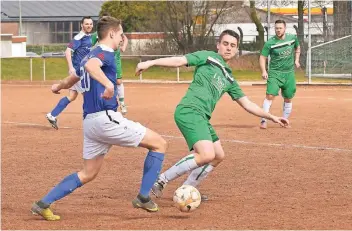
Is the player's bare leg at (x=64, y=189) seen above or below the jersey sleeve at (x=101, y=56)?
below

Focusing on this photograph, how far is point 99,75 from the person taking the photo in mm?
7910

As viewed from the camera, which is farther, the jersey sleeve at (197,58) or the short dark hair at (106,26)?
the jersey sleeve at (197,58)

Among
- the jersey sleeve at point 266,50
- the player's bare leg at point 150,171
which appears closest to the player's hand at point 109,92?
the player's bare leg at point 150,171

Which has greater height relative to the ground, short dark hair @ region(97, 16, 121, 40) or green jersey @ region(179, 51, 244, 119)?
short dark hair @ region(97, 16, 121, 40)

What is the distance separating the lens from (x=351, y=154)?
12.9 metres

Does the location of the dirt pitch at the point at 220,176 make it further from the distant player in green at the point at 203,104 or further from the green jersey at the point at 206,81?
the green jersey at the point at 206,81

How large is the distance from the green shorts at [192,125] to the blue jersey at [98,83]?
838 mm

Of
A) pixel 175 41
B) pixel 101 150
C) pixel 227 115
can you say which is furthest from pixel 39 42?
pixel 101 150

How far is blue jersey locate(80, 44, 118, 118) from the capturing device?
8.12 metres

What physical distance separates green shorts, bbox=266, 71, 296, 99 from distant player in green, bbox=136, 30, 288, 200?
26.1 feet

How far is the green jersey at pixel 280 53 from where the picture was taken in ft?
56.8

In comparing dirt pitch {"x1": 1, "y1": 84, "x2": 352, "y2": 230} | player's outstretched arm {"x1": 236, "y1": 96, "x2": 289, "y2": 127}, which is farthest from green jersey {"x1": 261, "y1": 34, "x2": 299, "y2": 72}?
player's outstretched arm {"x1": 236, "y1": 96, "x2": 289, "y2": 127}

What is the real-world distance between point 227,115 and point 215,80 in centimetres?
1127

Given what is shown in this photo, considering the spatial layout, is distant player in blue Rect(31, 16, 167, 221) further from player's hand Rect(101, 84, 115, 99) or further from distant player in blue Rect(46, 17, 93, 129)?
distant player in blue Rect(46, 17, 93, 129)
